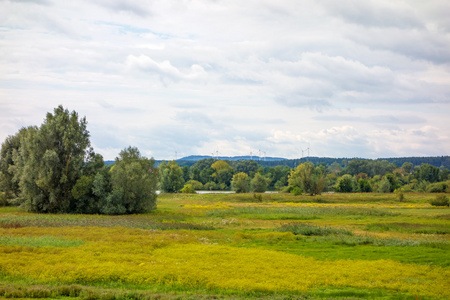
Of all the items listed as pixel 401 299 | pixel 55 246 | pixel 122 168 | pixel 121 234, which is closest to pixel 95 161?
pixel 122 168

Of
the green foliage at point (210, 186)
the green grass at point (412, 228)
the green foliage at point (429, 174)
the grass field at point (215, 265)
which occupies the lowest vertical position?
the green foliage at point (210, 186)

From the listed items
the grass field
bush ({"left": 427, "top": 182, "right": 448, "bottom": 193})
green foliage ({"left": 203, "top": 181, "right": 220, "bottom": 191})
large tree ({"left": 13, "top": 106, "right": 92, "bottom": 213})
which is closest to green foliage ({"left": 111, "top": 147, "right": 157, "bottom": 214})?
large tree ({"left": 13, "top": 106, "right": 92, "bottom": 213})

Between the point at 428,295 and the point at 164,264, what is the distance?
55.5 feet

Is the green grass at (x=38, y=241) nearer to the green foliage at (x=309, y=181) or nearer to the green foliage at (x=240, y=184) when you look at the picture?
the green foliage at (x=309, y=181)

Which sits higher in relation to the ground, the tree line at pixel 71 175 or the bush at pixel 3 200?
the tree line at pixel 71 175

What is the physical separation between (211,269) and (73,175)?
168ft

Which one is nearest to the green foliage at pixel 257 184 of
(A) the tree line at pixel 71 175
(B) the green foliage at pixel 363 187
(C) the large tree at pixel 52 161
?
(B) the green foliage at pixel 363 187

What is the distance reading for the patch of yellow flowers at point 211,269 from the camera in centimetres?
2250

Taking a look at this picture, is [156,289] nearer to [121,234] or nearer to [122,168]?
[121,234]

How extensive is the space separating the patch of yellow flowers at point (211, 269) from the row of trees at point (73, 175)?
35901 mm

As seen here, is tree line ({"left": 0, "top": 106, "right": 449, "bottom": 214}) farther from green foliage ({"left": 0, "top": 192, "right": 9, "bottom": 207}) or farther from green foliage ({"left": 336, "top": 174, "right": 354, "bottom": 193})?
green foliage ({"left": 336, "top": 174, "right": 354, "bottom": 193})

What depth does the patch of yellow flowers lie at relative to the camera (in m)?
22.5

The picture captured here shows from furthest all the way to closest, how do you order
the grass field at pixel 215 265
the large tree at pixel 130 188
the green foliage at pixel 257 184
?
the green foliage at pixel 257 184, the large tree at pixel 130 188, the grass field at pixel 215 265

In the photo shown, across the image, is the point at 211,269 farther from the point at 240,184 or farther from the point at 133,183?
the point at 240,184
